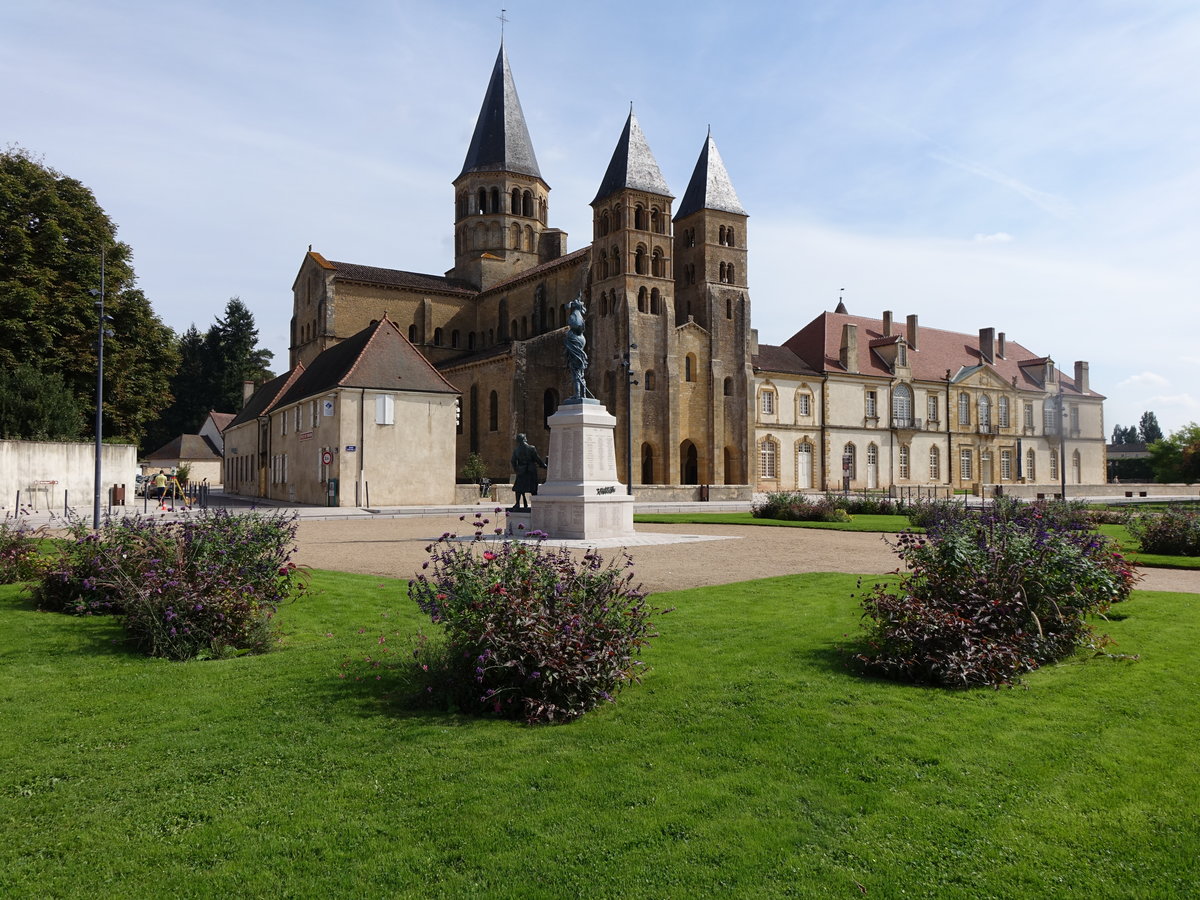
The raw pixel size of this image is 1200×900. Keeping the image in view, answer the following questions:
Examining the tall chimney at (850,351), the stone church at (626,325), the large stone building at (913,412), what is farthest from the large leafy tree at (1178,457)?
the stone church at (626,325)

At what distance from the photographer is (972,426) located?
2616 inches

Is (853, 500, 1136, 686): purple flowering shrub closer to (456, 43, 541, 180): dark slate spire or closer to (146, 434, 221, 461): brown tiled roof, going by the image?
(456, 43, 541, 180): dark slate spire

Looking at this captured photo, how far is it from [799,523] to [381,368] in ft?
61.8

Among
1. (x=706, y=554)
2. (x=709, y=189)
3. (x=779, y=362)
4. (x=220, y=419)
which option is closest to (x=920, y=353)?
(x=779, y=362)

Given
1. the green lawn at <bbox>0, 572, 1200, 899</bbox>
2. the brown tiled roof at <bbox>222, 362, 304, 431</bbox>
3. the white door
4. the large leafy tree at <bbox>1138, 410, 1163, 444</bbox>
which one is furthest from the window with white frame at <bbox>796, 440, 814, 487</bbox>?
the large leafy tree at <bbox>1138, 410, 1163, 444</bbox>

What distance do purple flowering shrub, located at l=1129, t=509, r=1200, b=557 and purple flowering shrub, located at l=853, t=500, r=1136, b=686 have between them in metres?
10.5

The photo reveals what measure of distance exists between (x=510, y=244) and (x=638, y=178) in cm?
1664

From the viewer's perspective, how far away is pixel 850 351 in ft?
201

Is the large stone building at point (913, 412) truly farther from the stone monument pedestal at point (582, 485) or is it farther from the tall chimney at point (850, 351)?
the stone monument pedestal at point (582, 485)

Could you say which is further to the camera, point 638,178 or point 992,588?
point 638,178

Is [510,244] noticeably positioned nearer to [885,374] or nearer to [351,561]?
[885,374]

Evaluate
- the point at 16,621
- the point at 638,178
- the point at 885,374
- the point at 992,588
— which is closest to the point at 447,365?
the point at 638,178

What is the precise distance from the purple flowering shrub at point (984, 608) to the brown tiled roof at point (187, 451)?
72027 mm

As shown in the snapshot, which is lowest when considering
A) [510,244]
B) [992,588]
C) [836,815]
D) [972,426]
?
[836,815]
